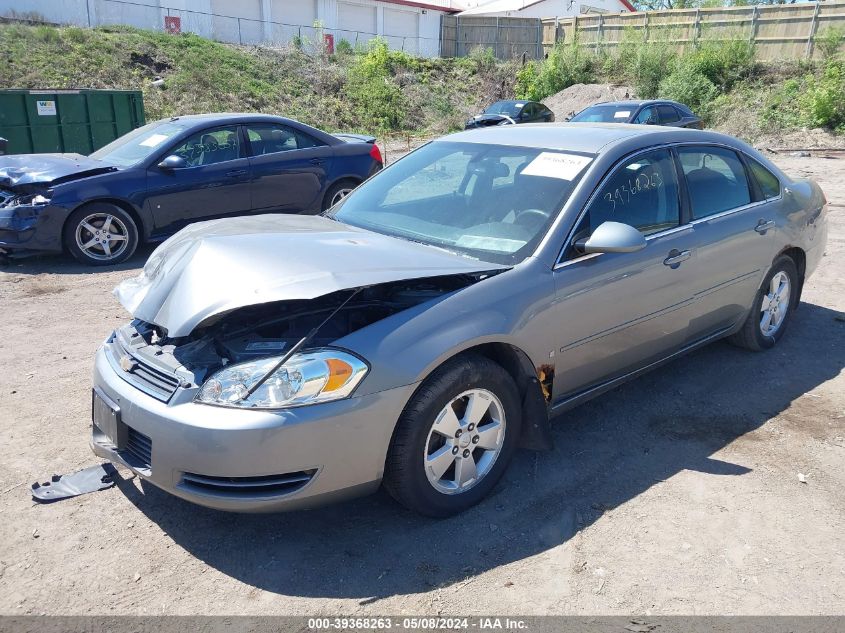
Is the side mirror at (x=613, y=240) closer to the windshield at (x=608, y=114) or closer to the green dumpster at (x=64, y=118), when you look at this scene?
the green dumpster at (x=64, y=118)

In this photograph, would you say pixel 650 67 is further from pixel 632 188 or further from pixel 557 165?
pixel 557 165

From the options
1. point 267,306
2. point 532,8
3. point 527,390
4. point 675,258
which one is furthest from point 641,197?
point 532,8

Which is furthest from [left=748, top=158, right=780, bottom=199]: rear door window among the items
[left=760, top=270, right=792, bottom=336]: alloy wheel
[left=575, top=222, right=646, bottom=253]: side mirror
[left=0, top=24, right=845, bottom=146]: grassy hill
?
[left=0, top=24, right=845, bottom=146]: grassy hill

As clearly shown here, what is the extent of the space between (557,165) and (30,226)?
592cm

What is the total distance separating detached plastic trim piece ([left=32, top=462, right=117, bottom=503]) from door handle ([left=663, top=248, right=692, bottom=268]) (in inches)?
126

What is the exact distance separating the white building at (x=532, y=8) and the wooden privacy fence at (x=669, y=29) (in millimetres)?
5469

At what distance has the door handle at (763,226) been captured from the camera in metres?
4.86

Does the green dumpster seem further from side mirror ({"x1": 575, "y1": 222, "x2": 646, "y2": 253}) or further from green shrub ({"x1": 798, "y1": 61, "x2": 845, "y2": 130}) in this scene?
green shrub ({"x1": 798, "y1": 61, "x2": 845, "y2": 130})

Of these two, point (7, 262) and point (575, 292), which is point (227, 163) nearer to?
point (7, 262)

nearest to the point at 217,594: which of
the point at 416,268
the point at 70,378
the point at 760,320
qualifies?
the point at 416,268

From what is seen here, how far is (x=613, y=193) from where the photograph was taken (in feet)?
13.0

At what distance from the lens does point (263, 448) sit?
9.05 feet

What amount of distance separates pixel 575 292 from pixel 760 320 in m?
2.31

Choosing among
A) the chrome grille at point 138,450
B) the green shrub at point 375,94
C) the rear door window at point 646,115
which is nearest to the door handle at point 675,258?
the chrome grille at point 138,450
